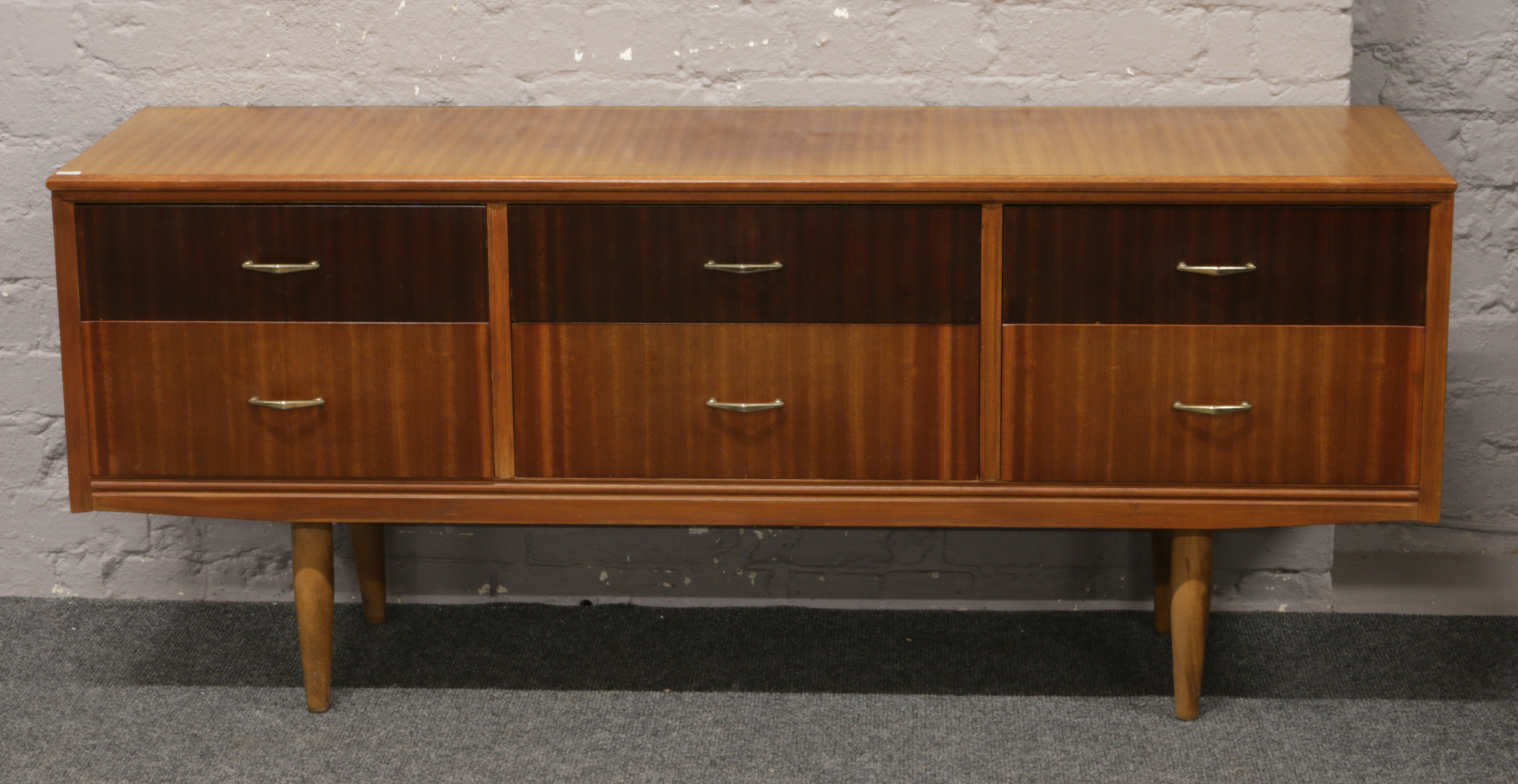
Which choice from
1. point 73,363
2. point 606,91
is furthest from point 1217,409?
point 73,363

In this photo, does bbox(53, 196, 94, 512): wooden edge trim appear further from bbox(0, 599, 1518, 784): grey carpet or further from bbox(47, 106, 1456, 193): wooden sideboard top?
bbox(0, 599, 1518, 784): grey carpet

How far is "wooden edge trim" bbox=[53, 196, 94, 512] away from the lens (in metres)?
2.06

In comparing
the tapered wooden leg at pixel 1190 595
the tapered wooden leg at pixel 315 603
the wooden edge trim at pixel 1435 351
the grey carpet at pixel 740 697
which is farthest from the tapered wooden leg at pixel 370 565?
the wooden edge trim at pixel 1435 351

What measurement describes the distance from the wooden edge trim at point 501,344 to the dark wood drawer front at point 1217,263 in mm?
714

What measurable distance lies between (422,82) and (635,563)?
38.3 inches

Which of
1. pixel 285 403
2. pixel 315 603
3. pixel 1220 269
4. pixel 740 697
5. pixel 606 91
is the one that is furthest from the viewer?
pixel 606 91

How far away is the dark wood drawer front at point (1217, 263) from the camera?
198cm

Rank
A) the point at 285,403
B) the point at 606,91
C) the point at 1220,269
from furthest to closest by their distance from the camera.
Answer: the point at 606,91 < the point at 285,403 < the point at 1220,269

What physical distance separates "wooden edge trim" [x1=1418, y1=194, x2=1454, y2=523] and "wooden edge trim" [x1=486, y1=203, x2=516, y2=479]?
4.23 ft

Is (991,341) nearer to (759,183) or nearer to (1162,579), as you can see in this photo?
(759,183)

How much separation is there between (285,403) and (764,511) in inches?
28.2

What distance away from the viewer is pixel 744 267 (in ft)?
6.61

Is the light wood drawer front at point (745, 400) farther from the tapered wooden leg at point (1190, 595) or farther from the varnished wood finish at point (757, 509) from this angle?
the tapered wooden leg at point (1190, 595)

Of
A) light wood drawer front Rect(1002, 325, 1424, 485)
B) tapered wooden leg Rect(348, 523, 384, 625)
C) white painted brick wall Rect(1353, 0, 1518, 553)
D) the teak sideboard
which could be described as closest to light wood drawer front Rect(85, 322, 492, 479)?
the teak sideboard
